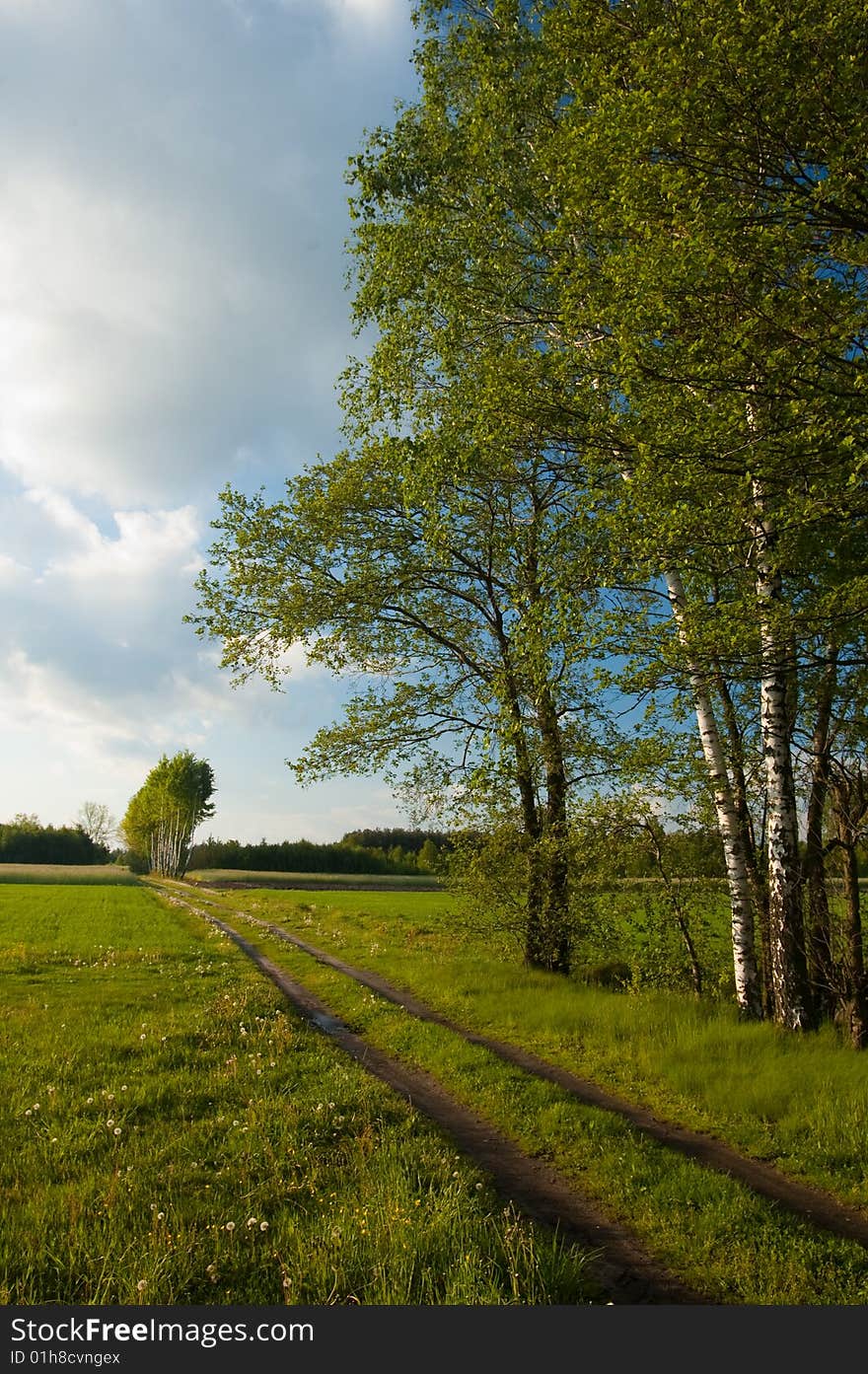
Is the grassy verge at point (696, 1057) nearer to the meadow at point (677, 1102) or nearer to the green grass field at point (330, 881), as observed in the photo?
the meadow at point (677, 1102)

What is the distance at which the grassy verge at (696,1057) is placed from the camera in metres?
8.44

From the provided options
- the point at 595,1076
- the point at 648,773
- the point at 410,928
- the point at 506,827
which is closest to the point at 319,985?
the point at 506,827

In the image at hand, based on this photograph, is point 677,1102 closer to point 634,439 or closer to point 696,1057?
point 696,1057

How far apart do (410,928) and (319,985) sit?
46.0 feet

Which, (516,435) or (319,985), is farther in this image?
(319,985)

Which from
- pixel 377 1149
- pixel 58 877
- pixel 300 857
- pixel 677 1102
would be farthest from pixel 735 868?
pixel 300 857

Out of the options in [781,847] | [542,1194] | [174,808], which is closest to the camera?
[542,1194]

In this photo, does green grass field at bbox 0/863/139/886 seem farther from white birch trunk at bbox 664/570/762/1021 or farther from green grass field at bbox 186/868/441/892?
white birch trunk at bbox 664/570/762/1021

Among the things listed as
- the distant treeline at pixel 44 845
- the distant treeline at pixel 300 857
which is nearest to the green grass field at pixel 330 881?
the distant treeline at pixel 300 857

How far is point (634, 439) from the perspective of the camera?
31.4ft

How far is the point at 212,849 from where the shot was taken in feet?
441

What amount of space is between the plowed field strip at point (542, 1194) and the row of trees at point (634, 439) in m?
5.97

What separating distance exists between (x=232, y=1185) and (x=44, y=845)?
155496 millimetres

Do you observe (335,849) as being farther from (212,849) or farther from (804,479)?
(804,479)
